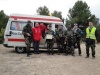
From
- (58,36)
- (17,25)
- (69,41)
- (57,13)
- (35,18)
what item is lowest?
(69,41)

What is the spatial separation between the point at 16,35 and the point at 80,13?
2995 centimetres

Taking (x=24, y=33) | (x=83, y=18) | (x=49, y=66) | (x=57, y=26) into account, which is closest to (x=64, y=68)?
(x=49, y=66)

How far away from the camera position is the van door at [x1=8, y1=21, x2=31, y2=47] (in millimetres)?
13419

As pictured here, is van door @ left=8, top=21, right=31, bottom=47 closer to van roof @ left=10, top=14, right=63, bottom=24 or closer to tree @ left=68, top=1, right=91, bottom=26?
van roof @ left=10, top=14, right=63, bottom=24

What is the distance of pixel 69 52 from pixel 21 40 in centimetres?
290

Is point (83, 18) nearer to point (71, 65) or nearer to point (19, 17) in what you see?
point (19, 17)

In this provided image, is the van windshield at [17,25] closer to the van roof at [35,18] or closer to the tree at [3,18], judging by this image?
the van roof at [35,18]

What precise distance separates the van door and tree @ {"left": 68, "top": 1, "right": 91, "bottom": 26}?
2820cm

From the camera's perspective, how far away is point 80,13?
4212cm

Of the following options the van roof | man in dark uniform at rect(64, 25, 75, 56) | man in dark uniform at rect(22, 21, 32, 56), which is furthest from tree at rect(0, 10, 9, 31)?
man in dark uniform at rect(64, 25, 75, 56)

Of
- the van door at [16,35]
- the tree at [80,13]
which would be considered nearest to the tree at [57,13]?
the tree at [80,13]

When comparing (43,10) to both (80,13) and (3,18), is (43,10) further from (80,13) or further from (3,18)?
(80,13)

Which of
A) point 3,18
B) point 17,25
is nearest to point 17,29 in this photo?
point 17,25

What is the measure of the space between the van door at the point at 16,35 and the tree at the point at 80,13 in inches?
1110
